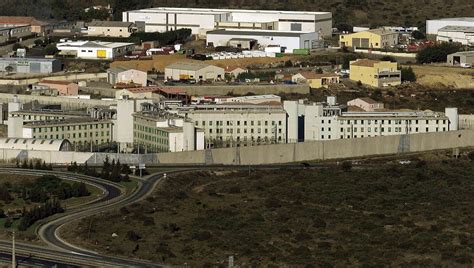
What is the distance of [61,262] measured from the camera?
155ft

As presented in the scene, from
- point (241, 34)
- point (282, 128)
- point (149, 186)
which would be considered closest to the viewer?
point (149, 186)

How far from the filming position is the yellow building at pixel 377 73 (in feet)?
268

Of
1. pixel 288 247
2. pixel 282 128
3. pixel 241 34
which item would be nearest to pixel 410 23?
pixel 241 34

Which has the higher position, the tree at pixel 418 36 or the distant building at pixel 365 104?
the tree at pixel 418 36

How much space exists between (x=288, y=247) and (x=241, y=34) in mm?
45363

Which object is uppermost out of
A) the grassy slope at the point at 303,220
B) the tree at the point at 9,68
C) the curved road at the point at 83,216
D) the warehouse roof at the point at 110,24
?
the warehouse roof at the point at 110,24

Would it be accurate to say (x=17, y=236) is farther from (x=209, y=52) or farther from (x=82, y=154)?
(x=209, y=52)

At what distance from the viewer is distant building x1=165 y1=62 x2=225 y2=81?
8262cm

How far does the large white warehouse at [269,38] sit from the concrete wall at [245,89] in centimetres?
1259

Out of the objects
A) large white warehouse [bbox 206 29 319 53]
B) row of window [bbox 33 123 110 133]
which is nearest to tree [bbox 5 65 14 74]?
large white warehouse [bbox 206 29 319 53]

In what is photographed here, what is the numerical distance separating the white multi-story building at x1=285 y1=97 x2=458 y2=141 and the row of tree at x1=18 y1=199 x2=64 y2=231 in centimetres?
1555

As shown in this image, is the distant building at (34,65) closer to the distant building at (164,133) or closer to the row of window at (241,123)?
the distant building at (164,133)

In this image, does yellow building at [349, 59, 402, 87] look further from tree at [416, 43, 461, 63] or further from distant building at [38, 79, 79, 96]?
distant building at [38, 79, 79, 96]

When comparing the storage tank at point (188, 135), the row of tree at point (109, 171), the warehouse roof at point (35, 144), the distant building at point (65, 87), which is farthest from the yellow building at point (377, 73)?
the row of tree at point (109, 171)
